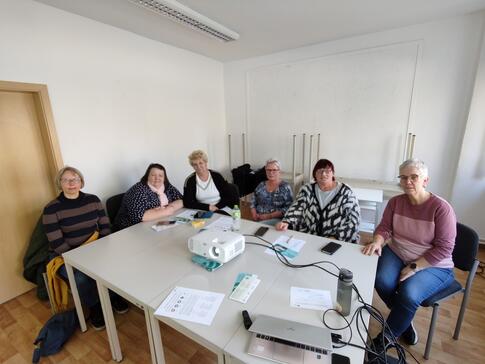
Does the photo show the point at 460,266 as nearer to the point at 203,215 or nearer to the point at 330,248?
the point at 330,248

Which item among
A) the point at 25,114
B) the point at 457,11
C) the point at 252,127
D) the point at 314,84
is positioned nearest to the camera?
the point at 25,114

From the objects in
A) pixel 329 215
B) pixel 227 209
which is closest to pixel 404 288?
pixel 329 215

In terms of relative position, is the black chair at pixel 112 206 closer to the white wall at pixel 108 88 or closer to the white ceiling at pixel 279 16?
the white wall at pixel 108 88

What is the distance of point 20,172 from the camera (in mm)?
2141

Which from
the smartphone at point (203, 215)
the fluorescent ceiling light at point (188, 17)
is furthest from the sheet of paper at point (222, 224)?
the fluorescent ceiling light at point (188, 17)

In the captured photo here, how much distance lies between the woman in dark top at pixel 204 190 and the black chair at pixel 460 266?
6.01ft

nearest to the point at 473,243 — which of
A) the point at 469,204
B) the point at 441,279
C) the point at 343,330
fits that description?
the point at 441,279

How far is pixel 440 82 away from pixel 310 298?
296 centimetres

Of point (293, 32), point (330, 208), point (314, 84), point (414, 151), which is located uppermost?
point (293, 32)

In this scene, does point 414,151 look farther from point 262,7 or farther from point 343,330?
point 343,330

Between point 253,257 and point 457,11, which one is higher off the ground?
point 457,11

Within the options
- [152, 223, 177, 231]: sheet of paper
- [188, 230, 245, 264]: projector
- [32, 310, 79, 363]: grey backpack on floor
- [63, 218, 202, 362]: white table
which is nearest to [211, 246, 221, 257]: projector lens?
[188, 230, 245, 264]: projector

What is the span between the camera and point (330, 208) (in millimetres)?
1870

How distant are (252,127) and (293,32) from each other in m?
1.54
